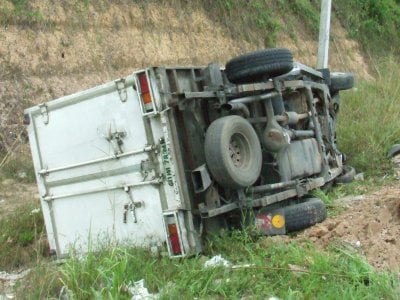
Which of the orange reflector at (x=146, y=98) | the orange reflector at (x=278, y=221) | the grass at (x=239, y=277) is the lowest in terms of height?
the grass at (x=239, y=277)

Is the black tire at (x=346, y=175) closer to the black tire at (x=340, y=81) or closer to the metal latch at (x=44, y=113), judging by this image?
the black tire at (x=340, y=81)

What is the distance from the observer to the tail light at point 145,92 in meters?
4.75

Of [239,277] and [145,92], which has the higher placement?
[145,92]

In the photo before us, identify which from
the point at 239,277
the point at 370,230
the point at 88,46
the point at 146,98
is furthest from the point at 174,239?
the point at 88,46

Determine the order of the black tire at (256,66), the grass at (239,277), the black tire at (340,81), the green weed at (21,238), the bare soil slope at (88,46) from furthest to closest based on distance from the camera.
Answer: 1. the bare soil slope at (88,46)
2. the black tire at (340,81)
3. the green weed at (21,238)
4. the black tire at (256,66)
5. the grass at (239,277)

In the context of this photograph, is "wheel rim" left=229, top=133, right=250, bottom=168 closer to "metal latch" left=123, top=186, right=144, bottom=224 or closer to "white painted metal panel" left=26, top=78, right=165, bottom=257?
"white painted metal panel" left=26, top=78, right=165, bottom=257

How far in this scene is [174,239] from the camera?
4711 mm

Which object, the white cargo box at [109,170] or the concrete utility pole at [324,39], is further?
the concrete utility pole at [324,39]

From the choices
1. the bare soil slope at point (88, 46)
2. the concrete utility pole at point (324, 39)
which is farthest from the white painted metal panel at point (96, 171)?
the concrete utility pole at point (324, 39)

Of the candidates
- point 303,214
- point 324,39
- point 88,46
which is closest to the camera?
point 303,214

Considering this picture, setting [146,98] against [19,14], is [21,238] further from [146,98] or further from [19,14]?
[19,14]

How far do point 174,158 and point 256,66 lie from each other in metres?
1.17

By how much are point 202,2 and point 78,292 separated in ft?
37.7

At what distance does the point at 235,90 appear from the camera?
5.17m
